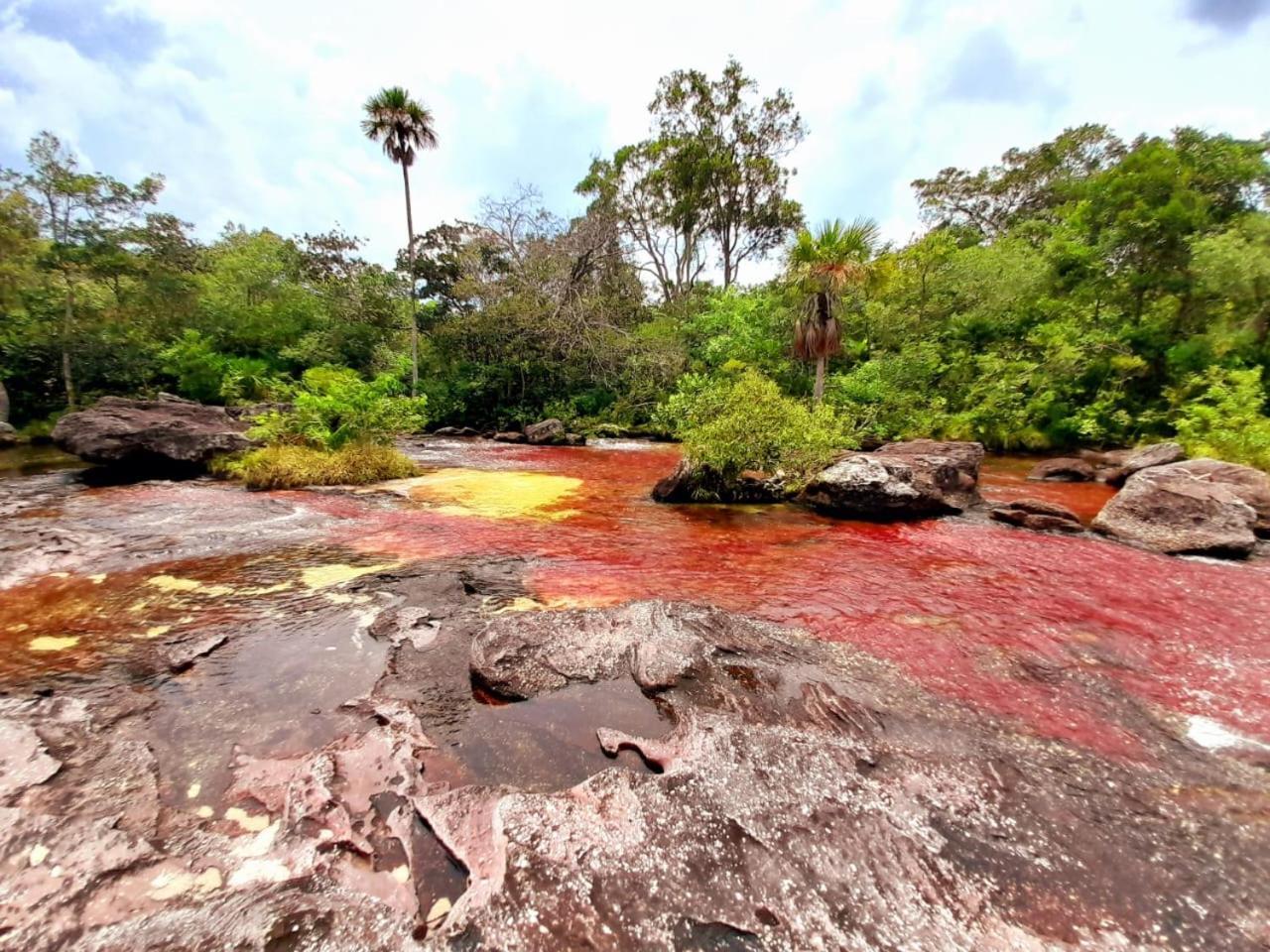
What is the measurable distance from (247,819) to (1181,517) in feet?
33.3

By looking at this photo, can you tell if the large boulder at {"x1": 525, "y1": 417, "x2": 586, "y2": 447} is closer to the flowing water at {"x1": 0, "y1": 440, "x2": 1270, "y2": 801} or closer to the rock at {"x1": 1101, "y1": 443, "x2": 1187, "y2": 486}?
the flowing water at {"x1": 0, "y1": 440, "x2": 1270, "y2": 801}

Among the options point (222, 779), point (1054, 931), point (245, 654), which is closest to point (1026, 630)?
point (1054, 931)

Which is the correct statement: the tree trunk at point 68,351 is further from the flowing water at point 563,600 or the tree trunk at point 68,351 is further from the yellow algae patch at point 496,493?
the yellow algae patch at point 496,493

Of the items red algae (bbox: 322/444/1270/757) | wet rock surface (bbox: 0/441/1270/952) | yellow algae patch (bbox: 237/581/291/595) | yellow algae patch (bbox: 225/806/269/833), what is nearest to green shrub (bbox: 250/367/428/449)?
red algae (bbox: 322/444/1270/757)

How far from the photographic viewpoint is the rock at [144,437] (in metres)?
10.9

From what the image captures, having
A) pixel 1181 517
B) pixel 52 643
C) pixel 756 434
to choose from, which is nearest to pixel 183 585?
pixel 52 643

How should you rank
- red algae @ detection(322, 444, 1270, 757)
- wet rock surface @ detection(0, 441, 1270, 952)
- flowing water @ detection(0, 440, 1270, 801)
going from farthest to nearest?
red algae @ detection(322, 444, 1270, 757) < flowing water @ detection(0, 440, 1270, 801) < wet rock surface @ detection(0, 441, 1270, 952)

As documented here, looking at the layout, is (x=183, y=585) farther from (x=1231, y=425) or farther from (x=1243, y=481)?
(x=1231, y=425)

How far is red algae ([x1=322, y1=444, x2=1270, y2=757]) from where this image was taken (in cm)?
383

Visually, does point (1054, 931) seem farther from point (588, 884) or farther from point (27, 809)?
point (27, 809)

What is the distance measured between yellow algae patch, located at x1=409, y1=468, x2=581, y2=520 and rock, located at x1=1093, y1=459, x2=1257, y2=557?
7.91m

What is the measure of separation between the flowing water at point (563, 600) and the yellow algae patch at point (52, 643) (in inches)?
0.7

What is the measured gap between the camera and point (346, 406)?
463 inches

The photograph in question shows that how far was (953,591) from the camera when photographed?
5.61 m
